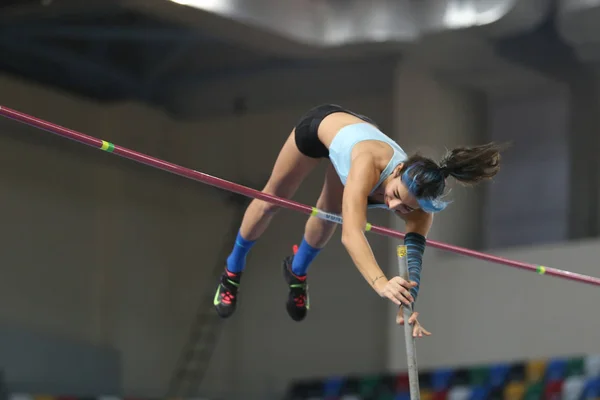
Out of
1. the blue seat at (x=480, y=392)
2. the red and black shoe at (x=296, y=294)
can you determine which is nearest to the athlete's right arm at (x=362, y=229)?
the red and black shoe at (x=296, y=294)

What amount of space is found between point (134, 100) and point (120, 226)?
1.23m

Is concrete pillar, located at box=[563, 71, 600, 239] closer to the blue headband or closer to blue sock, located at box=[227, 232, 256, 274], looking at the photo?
blue sock, located at box=[227, 232, 256, 274]

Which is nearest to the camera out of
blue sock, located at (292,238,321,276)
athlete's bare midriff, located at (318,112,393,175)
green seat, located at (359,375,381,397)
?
athlete's bare midriff, located at (318,112,393,175)

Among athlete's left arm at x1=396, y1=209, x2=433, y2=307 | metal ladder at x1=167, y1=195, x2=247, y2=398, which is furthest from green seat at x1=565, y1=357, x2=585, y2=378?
athlete's left arm at x1=396, y1=209, x2=433, y2=307

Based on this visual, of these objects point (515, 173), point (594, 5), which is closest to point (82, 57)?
point (515, 173)

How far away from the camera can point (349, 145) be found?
3629 millimetres

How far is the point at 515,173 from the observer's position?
877 cm

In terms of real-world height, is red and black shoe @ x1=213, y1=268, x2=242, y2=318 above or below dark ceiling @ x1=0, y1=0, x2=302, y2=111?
below

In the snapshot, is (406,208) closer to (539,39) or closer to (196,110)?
(539,39)

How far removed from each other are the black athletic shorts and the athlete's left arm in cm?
41

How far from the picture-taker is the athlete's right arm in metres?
3.10

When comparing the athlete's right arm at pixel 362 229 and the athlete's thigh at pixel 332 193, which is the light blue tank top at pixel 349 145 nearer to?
the athlete's right arm at pixel 362 229

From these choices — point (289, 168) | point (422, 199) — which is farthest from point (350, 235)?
point (289, 168)

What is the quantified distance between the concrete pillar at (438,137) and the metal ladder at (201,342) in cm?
192
